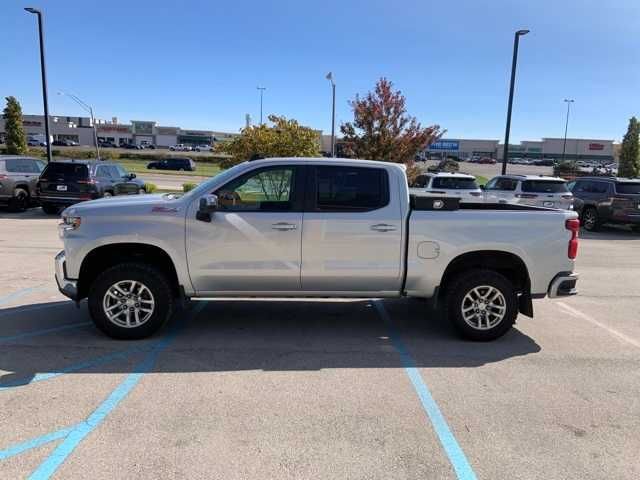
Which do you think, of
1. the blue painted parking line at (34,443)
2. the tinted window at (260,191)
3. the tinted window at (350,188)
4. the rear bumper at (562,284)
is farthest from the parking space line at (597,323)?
the blue painted parking line at (34,443)

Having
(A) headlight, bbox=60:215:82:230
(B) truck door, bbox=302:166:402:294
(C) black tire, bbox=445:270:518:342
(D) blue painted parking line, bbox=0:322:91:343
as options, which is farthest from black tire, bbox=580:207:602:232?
(A) headlight, bbox=60:215:82:230

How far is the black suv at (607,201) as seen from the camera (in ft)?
50.9

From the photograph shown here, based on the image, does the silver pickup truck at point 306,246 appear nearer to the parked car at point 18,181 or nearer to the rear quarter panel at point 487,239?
the rear quarter panel at point 487,239

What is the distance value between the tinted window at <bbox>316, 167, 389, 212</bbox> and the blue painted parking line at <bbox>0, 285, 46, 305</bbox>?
173 inches

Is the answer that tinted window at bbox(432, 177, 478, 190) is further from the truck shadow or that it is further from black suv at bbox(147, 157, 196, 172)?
black suv at bbox(147, 157, 196, 172)

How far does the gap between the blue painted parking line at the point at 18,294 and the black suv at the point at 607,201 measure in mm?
15577

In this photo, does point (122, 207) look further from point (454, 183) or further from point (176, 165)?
point (176, 165)

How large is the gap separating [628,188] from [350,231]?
46.4ft

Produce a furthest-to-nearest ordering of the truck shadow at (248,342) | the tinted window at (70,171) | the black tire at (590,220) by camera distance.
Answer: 1. the black tire at (590,220)
2. the tinted window at (70,171)
3. the truck shadow at (248,342)

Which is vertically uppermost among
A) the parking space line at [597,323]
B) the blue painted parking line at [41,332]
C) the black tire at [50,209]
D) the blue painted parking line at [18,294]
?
the black tire at [50,209]

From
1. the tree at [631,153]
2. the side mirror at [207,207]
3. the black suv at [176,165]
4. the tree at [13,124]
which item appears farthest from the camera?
the black suv at [176,165]

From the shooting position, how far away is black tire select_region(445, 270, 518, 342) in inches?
211

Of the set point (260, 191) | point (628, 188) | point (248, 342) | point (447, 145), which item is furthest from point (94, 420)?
point (447, 145)

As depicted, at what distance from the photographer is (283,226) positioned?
5176mm
